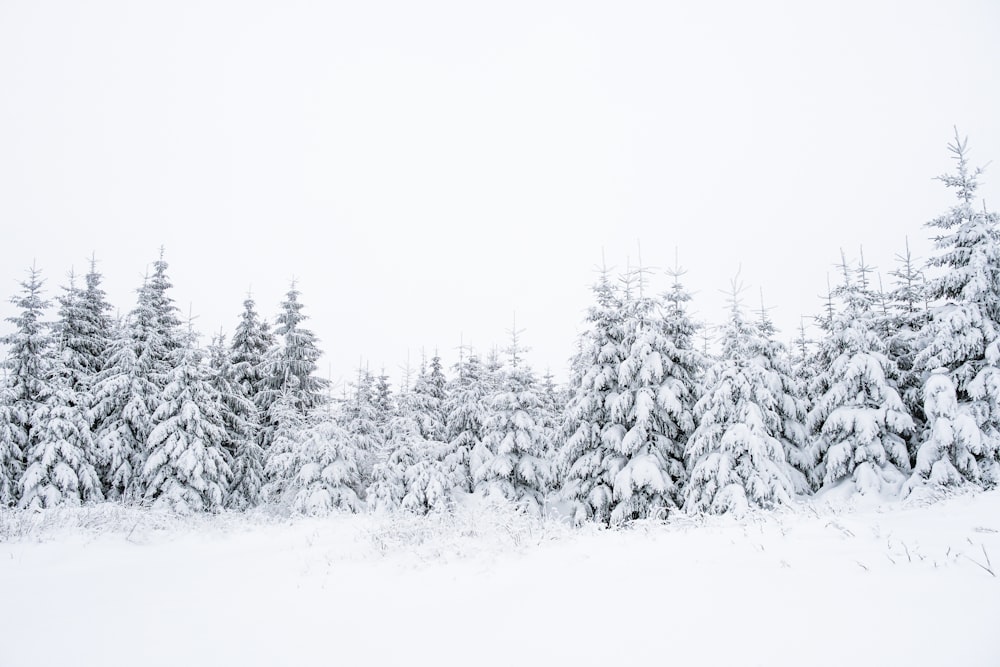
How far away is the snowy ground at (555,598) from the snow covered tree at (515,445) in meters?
13.5

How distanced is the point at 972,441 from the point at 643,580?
58.5 feet

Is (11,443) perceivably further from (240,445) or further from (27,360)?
(240,445)

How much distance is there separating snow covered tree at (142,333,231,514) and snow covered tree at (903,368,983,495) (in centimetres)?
2860

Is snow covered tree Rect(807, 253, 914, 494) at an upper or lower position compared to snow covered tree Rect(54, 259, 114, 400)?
lower

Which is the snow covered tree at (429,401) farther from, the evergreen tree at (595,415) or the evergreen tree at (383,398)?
the evergreen tree at (595,415)

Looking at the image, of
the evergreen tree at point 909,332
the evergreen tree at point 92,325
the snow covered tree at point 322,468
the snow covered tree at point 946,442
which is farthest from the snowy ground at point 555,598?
the evergreen tree at point 92,325

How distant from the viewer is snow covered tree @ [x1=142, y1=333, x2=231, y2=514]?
2375 cm

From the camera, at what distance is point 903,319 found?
23406mm

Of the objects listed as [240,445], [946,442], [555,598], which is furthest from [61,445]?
[946,442]

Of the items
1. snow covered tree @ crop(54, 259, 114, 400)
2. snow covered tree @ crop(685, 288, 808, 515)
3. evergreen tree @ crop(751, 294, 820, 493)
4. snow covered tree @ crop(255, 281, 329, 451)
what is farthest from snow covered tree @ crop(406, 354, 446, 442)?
evergreen tree @ crop(751, 294, 820, 493)

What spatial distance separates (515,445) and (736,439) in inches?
403

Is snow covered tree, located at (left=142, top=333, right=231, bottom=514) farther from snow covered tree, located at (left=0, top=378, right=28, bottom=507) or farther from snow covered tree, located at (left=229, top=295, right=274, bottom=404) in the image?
snow covered tree, located at (left=229, top=295, right=274, bottom=404)

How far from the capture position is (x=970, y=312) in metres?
18.4

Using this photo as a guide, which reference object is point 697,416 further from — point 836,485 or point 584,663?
point 584,663
